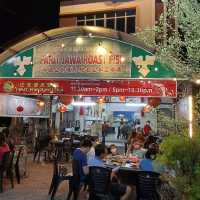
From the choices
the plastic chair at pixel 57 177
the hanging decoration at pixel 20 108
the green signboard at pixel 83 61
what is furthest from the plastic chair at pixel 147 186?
the hanging decoration at pixel 20 108

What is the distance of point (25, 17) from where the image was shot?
23.0 meters

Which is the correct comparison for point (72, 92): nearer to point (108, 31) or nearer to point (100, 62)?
point (100, 62)

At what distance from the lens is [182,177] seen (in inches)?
187

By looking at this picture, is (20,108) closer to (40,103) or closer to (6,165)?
(40,103)

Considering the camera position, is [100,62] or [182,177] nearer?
[182,177]

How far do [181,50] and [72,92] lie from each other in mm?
4011

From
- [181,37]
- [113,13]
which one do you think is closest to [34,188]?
[181,37]

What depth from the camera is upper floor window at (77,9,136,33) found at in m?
17.7

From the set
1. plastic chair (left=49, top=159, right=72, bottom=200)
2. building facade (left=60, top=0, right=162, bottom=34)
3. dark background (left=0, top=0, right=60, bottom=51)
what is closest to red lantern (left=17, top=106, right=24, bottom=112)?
building facade (left=60, top=0, right=162, bottom=34)

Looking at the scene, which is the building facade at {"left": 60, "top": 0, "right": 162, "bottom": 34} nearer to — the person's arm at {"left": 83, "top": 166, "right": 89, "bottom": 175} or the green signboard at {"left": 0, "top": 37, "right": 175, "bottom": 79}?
the green signboard at {"left": 0, "top": 37, "right": 175, "bottom": 79}

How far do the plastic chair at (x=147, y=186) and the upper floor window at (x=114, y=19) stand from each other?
11.2 m

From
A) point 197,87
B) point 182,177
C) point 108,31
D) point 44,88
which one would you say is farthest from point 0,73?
point 182,177

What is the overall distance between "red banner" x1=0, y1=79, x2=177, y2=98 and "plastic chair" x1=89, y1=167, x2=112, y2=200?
3.12m

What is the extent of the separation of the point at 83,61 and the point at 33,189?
3568 mm
